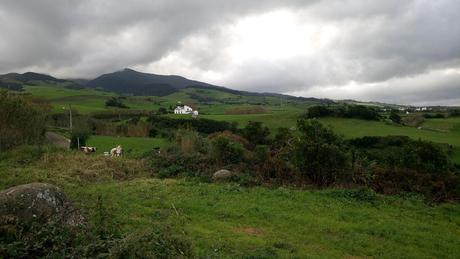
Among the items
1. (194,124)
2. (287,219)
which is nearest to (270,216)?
(287,219)

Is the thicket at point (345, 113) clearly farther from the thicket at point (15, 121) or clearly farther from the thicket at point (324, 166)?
the thicket at point (15, 121)

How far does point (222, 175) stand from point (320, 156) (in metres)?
4.83

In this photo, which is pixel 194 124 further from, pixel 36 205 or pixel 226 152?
pixel 36 205

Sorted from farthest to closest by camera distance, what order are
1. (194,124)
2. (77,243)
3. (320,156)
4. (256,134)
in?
1. (194,124)
2. (256,134)
3. (320,156)
4. (77,243)

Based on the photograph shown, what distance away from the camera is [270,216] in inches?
475

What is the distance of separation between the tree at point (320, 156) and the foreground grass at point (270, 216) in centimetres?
212

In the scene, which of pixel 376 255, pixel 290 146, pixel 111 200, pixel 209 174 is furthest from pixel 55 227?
pixel 290 146

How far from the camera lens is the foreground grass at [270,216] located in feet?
30.5

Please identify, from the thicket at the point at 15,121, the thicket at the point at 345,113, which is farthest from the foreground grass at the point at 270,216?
the thicket at the point at 345,113

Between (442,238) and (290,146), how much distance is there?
9181 mm

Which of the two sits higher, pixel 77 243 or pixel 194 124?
pixel 77 243

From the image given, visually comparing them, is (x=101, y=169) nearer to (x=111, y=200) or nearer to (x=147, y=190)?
(x=147, y=190)

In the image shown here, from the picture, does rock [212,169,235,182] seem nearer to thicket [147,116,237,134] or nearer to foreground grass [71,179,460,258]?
foreground grass [71,179,460,258]

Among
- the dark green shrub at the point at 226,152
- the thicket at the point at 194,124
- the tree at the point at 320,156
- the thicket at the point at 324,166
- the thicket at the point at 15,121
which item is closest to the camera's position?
the thicket at the point at 324,166
